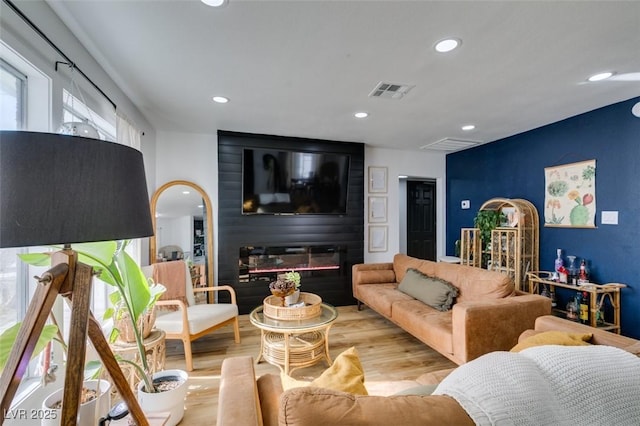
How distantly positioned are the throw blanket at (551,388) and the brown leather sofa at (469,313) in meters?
1.35

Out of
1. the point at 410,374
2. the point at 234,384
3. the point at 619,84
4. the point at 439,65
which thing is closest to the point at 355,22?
the point at 439,65

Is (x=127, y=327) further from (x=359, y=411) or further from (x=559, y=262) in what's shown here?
(x=559, y=262)

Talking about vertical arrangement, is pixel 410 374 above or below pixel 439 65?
below

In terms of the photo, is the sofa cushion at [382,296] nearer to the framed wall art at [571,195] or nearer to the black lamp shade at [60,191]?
the framed wall art at [571,195]

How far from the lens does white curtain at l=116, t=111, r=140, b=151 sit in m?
2.43

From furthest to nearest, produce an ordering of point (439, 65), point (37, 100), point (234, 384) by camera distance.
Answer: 1. point (439, 65)
2. point (37, 100)
3. point (234, 384)

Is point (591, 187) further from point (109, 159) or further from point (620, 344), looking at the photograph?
point (109, 159)

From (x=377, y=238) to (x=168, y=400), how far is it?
370 centimetres

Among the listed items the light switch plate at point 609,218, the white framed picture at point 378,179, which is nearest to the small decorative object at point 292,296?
the white framed picture at point 378,179

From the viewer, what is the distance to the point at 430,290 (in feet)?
10.1

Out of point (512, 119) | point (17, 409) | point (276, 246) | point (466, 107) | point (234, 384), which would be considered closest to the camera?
point (234, 384)

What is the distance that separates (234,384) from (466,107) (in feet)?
10.3

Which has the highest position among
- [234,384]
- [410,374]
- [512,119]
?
[512,119]

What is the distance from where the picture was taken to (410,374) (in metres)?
2.49
